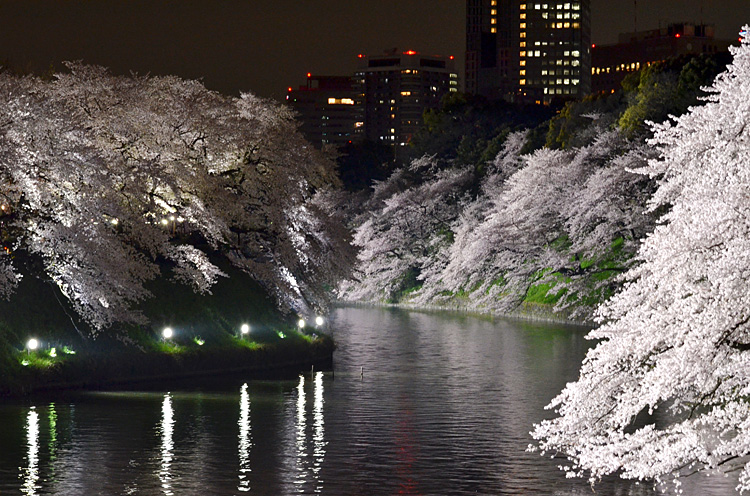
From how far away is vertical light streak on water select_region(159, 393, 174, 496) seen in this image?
2409 centimetres

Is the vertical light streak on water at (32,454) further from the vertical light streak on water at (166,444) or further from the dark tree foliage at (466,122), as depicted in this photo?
the dark tree foliage at (466,122)

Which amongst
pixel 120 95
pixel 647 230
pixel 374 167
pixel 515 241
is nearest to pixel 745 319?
pixel 120 95

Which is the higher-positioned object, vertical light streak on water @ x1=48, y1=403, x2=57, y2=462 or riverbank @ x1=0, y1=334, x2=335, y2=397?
riverbank @ x1=0, y1=334, x2=335, y2=397

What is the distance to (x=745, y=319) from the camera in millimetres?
16922

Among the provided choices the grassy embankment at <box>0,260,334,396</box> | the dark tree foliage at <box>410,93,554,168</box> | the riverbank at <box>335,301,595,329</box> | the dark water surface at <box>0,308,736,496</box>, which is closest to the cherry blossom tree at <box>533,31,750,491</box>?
the dark water surface at <box>0,308,736,496</box>

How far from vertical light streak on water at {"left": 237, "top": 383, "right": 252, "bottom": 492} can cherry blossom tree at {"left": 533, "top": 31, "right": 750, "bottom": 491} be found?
7609 millimetres

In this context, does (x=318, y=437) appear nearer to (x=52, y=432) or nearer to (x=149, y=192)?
(x=52, y=432)

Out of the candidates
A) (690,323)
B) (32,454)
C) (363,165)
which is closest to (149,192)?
(32,454)

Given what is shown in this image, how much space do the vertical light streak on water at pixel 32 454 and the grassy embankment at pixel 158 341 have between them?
418 cm

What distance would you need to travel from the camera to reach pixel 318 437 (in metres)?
30.0

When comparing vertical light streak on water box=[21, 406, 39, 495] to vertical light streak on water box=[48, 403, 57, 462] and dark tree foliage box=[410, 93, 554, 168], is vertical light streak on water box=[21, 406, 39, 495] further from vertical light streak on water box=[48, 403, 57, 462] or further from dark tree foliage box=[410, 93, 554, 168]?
dark tree foliage box=[410, 93, 554, 168]

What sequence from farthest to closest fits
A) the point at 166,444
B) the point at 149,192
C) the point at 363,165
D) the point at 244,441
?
the point at 363,165
the point at 149,192
the point at 244,441
the point at 166,444

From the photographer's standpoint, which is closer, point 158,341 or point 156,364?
point 156,364

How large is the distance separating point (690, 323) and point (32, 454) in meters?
16.3
